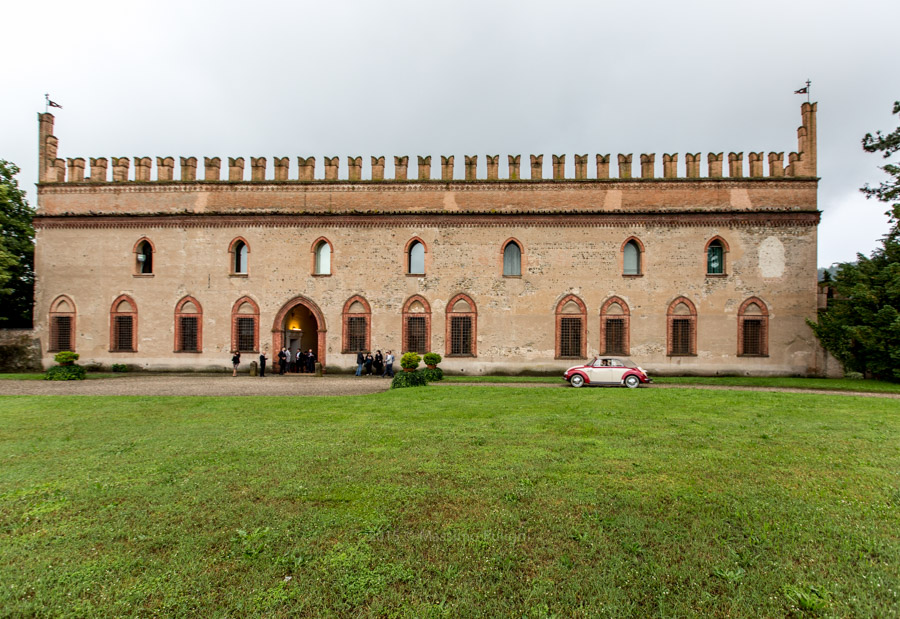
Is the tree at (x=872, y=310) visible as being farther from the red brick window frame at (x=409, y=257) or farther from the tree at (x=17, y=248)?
the tree at (x=17, y=248)

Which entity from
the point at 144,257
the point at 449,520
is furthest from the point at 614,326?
the point at 144,257

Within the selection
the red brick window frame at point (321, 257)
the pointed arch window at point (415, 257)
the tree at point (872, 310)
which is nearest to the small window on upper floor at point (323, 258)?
the red brick window frame at point (321, 257)

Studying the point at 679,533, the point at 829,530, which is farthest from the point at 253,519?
the point at 829,530

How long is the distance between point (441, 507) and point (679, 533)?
2.38 metres

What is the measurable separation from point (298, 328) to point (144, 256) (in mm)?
8299

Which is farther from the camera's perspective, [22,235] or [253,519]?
[22,235]

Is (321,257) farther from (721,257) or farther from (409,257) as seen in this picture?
(721,257)

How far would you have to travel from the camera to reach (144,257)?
22781 mm

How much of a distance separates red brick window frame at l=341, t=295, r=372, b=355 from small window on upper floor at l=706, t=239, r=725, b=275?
53.5 feet

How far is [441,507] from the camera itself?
4953 millimetres

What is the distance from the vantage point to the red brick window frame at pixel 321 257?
72.6ft

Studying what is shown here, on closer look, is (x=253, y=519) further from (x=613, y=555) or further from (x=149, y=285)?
(x=149, y=285)

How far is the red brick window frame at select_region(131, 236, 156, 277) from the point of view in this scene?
73.8 feet

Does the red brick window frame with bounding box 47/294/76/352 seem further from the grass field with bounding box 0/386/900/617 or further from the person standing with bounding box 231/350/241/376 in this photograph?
the grass field with bounding box 0/386/900/617
